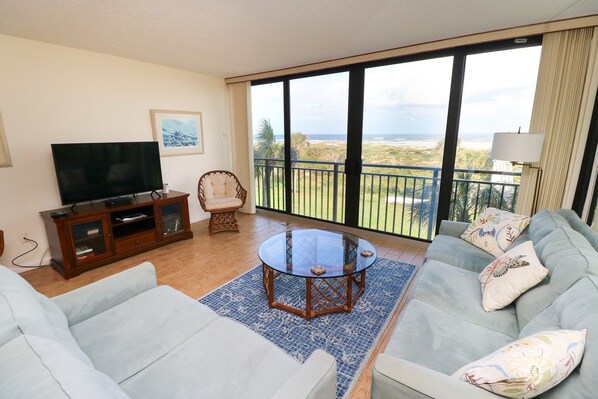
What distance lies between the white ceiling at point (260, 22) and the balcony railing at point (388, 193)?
151 cm

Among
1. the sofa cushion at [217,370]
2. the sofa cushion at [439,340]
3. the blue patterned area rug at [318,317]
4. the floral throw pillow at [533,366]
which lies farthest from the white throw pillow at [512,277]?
the sofa cushion at [217,370]

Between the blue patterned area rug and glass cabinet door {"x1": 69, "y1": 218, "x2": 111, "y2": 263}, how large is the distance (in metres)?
1.50

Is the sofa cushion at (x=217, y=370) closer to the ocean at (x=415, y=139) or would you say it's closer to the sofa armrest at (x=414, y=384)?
the sofa armrest at (x=414, y=384)

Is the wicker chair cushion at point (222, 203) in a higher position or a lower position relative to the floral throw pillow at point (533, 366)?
lower

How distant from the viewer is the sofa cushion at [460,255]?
2.20 metres

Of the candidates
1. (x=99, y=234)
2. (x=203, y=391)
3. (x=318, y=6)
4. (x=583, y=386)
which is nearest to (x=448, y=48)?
(x=318, y=6)

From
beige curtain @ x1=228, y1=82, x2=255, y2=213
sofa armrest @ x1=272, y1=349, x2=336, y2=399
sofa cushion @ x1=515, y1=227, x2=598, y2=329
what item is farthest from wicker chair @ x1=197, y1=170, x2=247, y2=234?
sofa cushion @ x1=515, y1=227, x2=598, y2=329

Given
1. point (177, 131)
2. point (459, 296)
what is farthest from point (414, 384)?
point (177, 131)

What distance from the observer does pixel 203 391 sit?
1116 millimetres

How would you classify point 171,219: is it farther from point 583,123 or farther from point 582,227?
point 583,123

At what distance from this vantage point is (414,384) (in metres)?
1.02

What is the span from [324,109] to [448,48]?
5.54 ft

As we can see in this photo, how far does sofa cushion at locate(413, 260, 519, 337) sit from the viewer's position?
1557 millimetres

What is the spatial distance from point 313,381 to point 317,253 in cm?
151
